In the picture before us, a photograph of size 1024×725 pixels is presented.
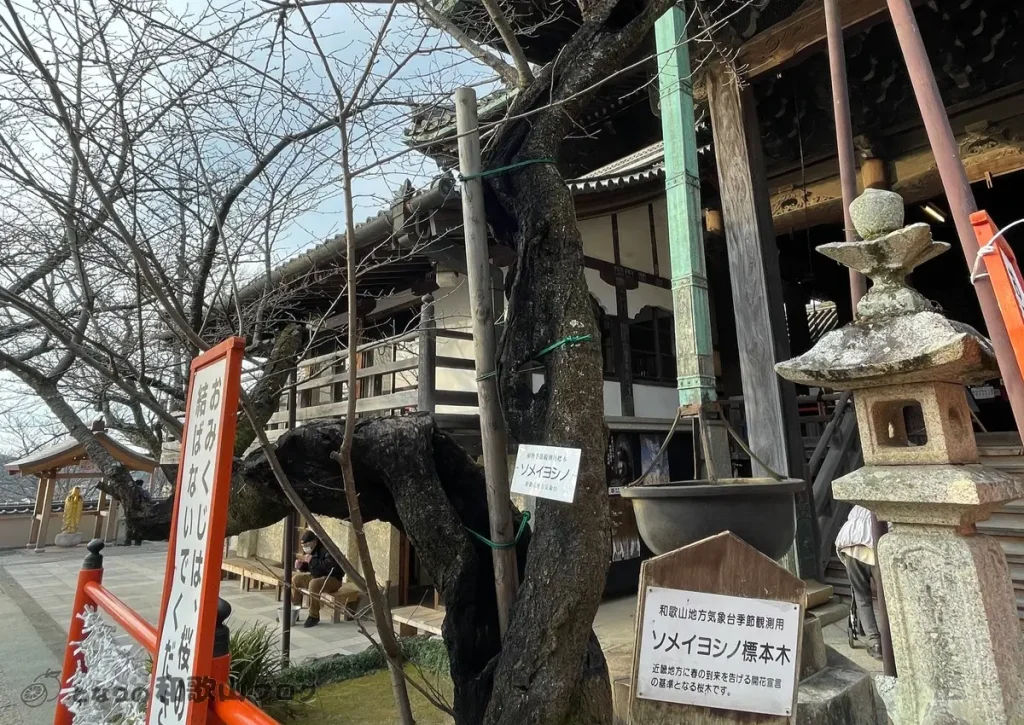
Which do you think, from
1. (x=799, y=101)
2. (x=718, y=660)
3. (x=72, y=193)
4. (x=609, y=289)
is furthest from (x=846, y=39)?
(x=72, y=193)

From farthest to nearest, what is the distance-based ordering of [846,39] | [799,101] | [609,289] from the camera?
[609,289]
[799,101]
[846,39]

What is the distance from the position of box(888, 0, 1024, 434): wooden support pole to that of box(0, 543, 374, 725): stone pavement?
460 centimetres

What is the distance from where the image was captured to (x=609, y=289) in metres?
7.89

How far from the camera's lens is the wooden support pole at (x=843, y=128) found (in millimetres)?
2812

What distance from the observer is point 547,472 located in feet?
7.21

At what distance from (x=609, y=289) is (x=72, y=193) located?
20.4ft

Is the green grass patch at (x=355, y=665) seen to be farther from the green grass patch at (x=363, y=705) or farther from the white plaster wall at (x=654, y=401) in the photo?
the white plaster wall at (x=654, y=401)

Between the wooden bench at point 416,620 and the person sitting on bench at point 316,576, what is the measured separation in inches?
40.5

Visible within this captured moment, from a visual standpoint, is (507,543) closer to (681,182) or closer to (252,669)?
(681,182)

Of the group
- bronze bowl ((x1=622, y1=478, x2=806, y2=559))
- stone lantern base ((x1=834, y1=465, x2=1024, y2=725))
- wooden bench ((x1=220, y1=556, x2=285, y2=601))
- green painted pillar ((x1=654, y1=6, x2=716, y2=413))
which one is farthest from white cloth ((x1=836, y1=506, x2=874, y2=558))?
wooden bench ((x1=220, y1=556, x2=285, y2=601))

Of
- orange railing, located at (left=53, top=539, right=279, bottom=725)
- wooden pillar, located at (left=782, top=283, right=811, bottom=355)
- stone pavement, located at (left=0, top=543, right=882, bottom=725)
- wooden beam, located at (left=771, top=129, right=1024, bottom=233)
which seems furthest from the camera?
wooden pillar, located at (left=782, top=283, right=811, bottom=355)

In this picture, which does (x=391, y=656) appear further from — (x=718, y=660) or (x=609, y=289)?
(x=609, y=289)

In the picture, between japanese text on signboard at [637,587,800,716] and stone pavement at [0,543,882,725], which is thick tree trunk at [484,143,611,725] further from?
stone pavement at [0,543,882,725]

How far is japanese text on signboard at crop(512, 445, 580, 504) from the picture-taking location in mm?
2107
